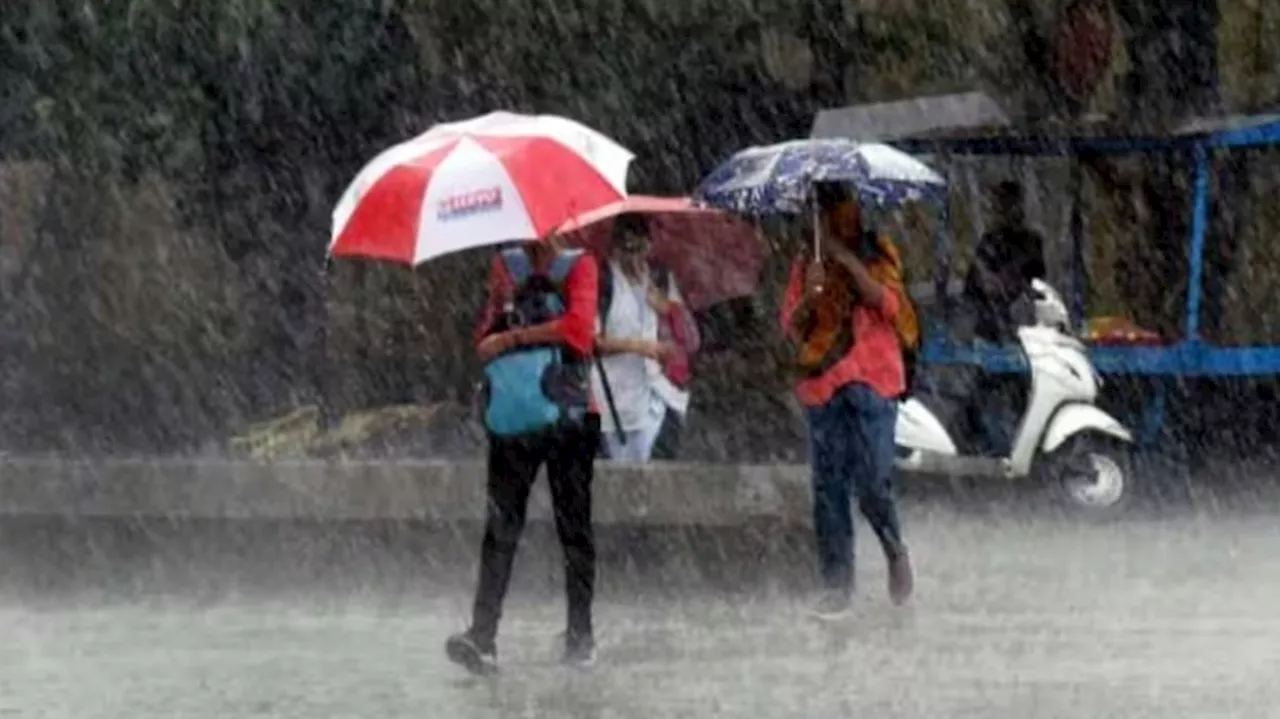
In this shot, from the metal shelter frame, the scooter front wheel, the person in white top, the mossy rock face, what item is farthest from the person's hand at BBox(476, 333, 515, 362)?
the metal shelter frame

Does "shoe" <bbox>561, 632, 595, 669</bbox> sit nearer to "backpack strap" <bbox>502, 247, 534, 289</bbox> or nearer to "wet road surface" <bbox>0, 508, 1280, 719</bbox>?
"wet road surface" <bbox>0, 508, 1280, 719</bbox>

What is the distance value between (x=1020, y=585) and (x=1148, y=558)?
3.92 feet

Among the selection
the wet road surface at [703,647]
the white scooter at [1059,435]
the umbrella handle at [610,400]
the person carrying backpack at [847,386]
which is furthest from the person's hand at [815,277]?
the white scooter at [1059,435]

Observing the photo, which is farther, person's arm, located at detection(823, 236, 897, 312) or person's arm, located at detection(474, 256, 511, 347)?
person's arm, located at detection(823, 236, 897, 312)

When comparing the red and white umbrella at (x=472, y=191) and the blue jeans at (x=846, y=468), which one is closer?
the red and white umbrella at (x=472, y=191)

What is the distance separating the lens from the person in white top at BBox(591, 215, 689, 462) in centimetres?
1341

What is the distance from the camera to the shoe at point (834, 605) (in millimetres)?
11375

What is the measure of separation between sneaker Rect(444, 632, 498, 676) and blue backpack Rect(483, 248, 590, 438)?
2.28 ft

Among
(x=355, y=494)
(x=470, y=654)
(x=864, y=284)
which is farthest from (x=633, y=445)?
(x=470, y=654)

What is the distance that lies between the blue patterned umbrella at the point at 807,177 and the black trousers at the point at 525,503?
227 centimetres

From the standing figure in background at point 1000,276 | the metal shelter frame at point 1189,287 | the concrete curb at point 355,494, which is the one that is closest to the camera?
the concrete curb at point 355,494

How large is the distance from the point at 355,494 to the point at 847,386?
217 centimetres

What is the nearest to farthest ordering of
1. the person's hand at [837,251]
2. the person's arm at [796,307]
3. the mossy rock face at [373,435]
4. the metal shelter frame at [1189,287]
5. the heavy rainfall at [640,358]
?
the heavy rainfall at [640,358]
the person's hand at [837,251]
the person's arm at [796,307]
the mossy rock face at [373,435]
the metal shelter frame at [1189,287]

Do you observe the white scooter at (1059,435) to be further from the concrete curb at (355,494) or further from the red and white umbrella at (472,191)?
the red and white umbrella at (472,191)
